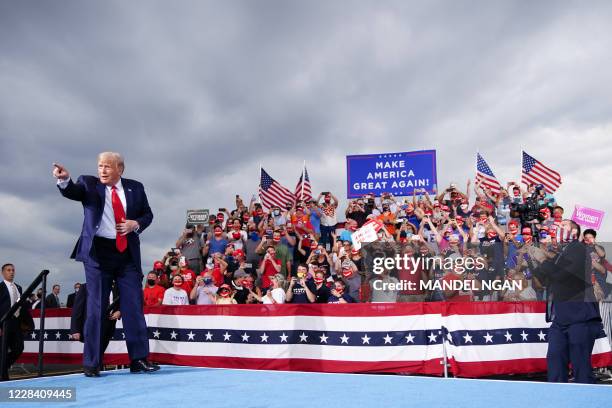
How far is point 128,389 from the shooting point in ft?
14.1

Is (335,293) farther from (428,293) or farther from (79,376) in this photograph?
(79,376)

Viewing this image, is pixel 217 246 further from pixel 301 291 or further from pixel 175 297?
pixel 301 291

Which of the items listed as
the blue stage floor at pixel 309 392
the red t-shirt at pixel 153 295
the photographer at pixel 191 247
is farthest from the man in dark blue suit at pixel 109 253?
the photographer at pixel 191 247

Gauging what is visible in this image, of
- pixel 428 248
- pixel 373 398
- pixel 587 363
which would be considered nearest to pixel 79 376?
pixel 373 398

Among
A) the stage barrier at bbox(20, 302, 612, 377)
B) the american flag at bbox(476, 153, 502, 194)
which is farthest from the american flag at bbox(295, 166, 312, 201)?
the stage barrier at bbox(20, 302, 612, 377)

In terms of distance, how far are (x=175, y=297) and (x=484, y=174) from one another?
1367 cm

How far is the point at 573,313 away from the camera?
6.79 m

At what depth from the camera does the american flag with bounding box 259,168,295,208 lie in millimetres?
20922

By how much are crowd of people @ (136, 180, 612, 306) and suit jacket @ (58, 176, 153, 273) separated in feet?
17.3

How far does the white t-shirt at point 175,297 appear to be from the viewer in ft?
36.3

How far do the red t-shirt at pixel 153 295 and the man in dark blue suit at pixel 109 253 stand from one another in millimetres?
6035

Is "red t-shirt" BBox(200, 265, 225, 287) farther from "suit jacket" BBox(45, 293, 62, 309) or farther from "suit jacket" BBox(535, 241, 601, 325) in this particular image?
"suit jacket" BBox(45, 293, 62, 309)

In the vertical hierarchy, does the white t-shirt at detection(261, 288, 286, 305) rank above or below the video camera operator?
below

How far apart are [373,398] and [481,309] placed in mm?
5698
